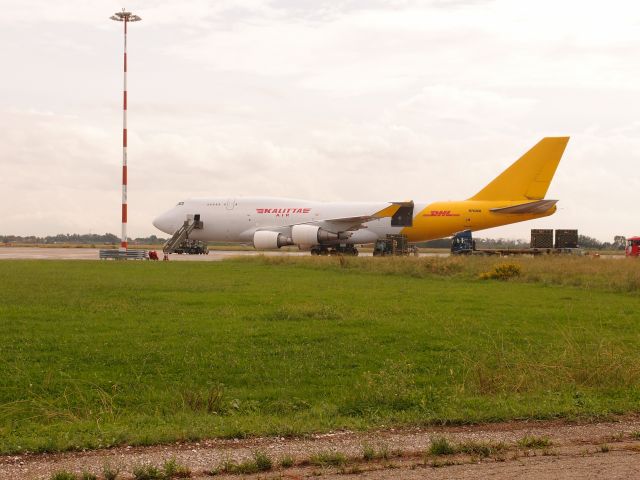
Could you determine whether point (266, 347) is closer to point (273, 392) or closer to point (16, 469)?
point (273, 392)

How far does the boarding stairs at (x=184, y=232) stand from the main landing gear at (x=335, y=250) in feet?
27.6

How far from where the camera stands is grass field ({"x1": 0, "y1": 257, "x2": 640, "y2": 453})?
8016mm

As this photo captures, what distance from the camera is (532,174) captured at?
1826 inches

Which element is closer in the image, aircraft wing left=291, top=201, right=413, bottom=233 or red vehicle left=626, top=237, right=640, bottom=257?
aircraft wing left=291, top=201, right=413, bottom=233

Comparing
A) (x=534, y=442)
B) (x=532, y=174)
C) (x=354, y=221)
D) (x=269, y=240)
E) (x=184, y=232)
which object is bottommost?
(x=534, y=442)

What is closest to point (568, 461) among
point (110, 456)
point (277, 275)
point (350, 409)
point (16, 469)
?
point (350, 409)

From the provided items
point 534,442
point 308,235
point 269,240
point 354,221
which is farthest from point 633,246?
point 534,442

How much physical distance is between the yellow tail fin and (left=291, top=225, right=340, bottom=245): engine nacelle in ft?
36.1

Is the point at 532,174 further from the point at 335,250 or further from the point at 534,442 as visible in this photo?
the point at 534,442

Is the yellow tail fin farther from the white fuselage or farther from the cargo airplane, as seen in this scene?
the white fuselage

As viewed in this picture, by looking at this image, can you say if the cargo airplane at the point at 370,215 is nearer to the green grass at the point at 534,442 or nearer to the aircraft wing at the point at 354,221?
the aircraft wing at the point at 354,221

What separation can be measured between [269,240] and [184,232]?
7.20m

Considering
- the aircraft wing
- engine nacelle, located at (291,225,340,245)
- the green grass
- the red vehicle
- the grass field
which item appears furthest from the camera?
the red vehicle

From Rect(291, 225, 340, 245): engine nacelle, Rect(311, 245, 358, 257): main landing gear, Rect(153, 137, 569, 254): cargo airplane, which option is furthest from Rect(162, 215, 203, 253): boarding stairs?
Rect(311, 245, 358, 257): main landing gear
